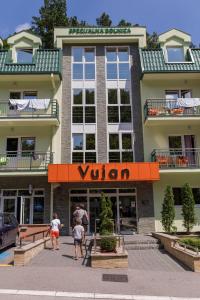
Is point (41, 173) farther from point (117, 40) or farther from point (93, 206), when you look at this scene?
point (117, 40)

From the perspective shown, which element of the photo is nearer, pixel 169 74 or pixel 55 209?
pixel 55 209

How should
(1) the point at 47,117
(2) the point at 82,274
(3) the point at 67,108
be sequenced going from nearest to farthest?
(2) the point at 82,274 → (1) the point at 47,117 → (3) the point at 67,108

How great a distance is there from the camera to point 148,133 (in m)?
21.9

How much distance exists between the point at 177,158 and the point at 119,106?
201 inches

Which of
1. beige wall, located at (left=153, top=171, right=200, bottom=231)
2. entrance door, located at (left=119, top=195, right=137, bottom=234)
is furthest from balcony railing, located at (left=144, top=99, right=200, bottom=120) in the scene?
entrance door, located at (left=119, top=195, right=137, bottom=234)

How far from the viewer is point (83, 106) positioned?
888 inches

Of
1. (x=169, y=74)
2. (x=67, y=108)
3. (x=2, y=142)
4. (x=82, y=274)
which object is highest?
(x=169, y=74)

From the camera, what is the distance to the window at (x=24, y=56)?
23153mm

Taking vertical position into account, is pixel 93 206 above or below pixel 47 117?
below

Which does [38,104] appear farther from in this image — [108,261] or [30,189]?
[108,261]

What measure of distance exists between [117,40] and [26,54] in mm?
6331

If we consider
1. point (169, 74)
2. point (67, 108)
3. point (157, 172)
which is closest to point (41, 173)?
point (67, 108)

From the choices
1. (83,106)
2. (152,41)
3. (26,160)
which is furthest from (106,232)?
(152,41)

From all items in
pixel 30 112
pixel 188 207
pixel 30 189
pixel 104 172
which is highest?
pixel 30 112
